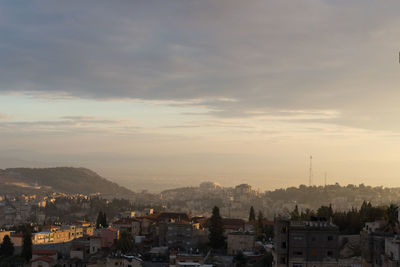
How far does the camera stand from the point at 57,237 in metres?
92.2

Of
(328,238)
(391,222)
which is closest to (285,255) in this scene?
(328,238)

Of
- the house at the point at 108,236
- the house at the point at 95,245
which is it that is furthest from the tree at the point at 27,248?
the house at the point at 108,236

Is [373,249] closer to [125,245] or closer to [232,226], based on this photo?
[125,245]

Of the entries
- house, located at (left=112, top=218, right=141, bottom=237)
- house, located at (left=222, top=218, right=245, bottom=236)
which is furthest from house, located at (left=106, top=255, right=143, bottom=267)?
house, located at (left=112, top=218, right=141, bottom=237)

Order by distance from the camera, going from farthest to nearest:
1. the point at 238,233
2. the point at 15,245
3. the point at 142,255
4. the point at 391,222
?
the point at 15,245 < the point at 238,233 < the point at 142,255 < the point at 391,222

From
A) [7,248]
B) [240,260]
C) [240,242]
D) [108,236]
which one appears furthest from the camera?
[7,248]

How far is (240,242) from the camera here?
6994 centimetres

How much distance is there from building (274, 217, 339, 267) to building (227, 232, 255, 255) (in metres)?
24.2

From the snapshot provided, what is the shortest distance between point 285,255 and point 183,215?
51328 mm

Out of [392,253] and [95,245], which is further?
[95,245]

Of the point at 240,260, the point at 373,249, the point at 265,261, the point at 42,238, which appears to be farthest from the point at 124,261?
the point at 42,238

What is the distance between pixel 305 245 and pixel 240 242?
2539 cm

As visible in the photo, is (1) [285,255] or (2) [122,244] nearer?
(1) [285,255]

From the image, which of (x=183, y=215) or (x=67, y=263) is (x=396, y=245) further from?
(x=183, y=215)
